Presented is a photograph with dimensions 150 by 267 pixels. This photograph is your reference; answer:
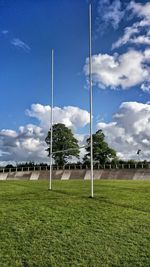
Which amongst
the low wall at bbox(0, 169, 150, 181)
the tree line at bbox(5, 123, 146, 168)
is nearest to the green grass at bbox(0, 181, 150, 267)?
the low wall at bbox(0, 169, 150, 181)

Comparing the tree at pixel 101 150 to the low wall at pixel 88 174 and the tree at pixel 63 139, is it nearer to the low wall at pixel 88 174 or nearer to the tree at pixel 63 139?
the tree at pixel 63 139

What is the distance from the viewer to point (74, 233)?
315 inches

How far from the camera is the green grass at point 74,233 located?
6668 millimetres

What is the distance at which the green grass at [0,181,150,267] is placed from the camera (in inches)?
263

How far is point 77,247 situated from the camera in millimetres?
7188

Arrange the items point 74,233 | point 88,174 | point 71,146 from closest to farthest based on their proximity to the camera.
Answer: point 74,233 < point 88,174 < point 71,146

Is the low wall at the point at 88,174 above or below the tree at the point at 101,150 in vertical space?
below

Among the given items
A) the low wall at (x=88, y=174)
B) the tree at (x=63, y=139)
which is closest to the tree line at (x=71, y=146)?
the tree at (x=63, y=139)

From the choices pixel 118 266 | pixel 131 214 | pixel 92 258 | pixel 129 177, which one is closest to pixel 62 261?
pixel 92 258

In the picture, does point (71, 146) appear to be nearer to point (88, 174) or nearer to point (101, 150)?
point (101, 150)

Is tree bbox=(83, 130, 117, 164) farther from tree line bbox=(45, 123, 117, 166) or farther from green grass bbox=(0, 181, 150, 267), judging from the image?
green grass bbox=(0, 181, 150, 267)

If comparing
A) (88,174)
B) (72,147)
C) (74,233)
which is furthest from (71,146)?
(74,233)

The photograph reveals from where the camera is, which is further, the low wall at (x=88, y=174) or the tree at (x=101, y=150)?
the tree at (x=101, y=150)

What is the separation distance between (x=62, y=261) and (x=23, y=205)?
14.9ft
